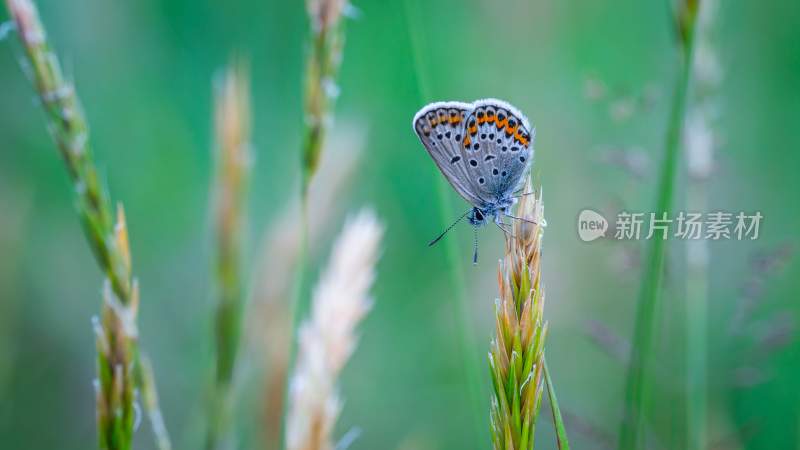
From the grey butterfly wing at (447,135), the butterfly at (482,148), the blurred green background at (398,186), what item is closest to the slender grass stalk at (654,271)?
the butterfly at (482,148)

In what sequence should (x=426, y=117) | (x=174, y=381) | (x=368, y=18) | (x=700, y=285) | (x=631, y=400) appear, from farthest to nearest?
1. (x=368, y=18)
2. (x=174, y=381)
3. (x=700, y=285)
4. (x=426, y=117)
5. (x=631, y=400)

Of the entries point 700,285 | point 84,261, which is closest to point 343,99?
point 84,261

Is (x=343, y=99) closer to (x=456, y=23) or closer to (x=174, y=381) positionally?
(x=456, y=23)

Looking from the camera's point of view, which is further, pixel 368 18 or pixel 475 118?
pixel 368 18

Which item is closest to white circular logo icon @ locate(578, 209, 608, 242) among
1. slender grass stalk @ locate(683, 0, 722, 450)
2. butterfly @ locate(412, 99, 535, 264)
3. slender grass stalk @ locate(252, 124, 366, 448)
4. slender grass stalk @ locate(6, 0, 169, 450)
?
slender grass stalk @ locate(683, 0, 722, 450)

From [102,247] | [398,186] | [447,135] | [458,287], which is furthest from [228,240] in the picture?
[398,186]

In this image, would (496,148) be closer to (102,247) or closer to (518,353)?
(518,353)

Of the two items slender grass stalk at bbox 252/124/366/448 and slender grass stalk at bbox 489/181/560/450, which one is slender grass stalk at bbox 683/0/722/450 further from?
slender grass stalk at bbox 489/181/560/450
